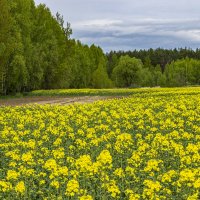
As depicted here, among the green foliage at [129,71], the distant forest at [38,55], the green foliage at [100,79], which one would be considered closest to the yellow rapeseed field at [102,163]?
the distant forest at [38,55]

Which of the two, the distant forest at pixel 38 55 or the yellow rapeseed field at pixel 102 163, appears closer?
the yellow rapeseed field at pixel 102 163

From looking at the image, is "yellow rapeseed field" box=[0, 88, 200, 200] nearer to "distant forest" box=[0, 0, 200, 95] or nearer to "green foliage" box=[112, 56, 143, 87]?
"distant forest" box=[0, 0, 200, 95]

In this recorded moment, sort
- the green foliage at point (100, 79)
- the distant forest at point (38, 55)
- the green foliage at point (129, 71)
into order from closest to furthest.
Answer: the distant forest at point (38, 55) → the green foliage at point (100, 79) → the green foliage at point (129, 71)

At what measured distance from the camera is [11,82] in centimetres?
5616

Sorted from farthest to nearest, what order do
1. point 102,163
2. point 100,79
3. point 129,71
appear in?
point 129,71 → point 100,79 → point 102,163

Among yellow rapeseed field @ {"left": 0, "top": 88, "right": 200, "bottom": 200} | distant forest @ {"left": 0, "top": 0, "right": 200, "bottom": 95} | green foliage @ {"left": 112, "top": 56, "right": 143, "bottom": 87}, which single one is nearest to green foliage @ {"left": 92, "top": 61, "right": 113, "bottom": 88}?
distant forest @ {"left": 0, "top": 0, "right": 200, "bottom": 95}

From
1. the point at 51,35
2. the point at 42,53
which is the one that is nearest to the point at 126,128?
the point at 42,53

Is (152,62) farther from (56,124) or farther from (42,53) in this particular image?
(56,124)

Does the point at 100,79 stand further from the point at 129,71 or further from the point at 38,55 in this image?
the point at 38,55

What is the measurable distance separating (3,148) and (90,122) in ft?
16.3

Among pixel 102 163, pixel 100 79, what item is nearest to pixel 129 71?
pixel 100 79

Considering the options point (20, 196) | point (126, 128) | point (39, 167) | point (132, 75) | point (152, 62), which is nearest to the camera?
point (20, 196)

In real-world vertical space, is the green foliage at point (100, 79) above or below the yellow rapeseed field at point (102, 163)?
above

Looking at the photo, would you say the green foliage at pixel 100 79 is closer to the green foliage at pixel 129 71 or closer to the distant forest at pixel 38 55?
the distant forest at pixel 38 55
